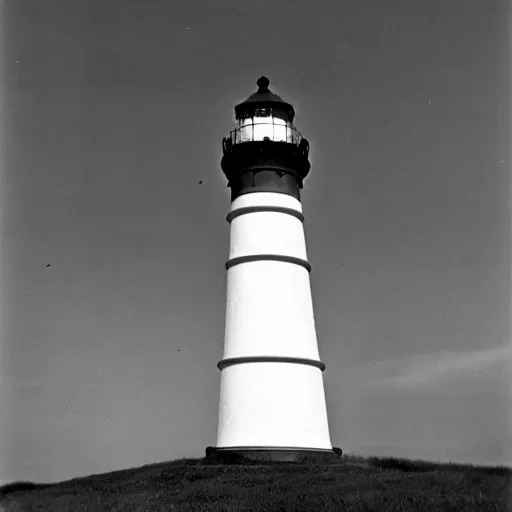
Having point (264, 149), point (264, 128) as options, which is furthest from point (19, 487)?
point (264, 128)

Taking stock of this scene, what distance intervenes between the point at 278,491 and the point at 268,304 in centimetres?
500

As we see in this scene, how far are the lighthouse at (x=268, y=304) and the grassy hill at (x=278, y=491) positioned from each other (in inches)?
38.5

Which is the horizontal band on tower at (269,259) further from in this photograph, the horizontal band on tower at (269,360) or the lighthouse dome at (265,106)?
the lighthouse dome at (265,106)

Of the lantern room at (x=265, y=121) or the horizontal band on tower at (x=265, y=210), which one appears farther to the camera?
the lantern room at (x=265, y=121)

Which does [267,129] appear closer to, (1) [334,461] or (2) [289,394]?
(2) [289,394]

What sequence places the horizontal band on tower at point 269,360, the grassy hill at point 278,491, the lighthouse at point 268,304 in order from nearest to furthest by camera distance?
the grassy hill at point 278,491, the lighthouse at point 268,304, the horizontal band on tower at point 269,360

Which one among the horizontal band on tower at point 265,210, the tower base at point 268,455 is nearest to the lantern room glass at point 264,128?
the horizontal band on tower at point 265,210

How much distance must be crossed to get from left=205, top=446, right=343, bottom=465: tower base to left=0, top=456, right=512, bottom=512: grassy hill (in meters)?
0.25

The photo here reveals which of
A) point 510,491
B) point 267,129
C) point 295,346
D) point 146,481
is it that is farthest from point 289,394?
point 267,129

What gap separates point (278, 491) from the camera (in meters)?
15.1

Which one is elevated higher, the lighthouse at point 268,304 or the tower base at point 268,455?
the lighthouse at point 268,304

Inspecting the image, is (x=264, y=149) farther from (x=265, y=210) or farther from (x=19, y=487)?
(x=19, y=487)

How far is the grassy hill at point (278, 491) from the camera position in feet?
45.8

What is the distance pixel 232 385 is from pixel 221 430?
3.76 ft
